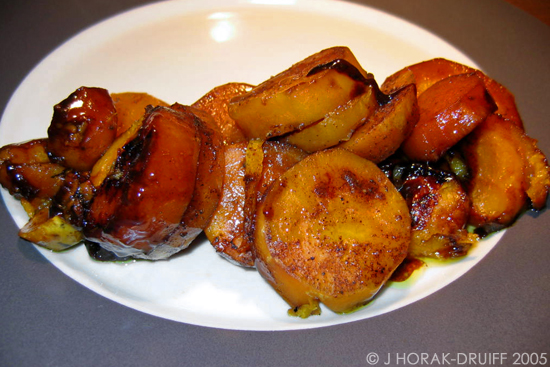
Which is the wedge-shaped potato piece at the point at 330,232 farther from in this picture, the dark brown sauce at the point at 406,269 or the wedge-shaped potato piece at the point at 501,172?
the wedge-shaped potato piece at the point at 501,172

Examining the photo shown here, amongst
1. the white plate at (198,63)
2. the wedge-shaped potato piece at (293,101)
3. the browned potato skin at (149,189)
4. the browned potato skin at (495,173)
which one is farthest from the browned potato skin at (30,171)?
the browned potato skin at (495,173)

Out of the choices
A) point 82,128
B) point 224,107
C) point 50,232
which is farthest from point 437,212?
point 50,232

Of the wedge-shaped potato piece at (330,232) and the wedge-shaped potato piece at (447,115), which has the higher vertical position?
the wedge-shaped potato piece at (447,115)

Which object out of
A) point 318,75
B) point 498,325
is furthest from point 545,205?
point 318,75

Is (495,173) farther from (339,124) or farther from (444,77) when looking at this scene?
(339,124)

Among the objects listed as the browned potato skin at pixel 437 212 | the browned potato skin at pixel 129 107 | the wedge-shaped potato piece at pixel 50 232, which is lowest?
the wedge-shaped potato piece at pixel 50 232

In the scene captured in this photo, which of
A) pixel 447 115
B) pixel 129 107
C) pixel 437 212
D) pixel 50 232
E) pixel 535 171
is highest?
pixel 447 115
